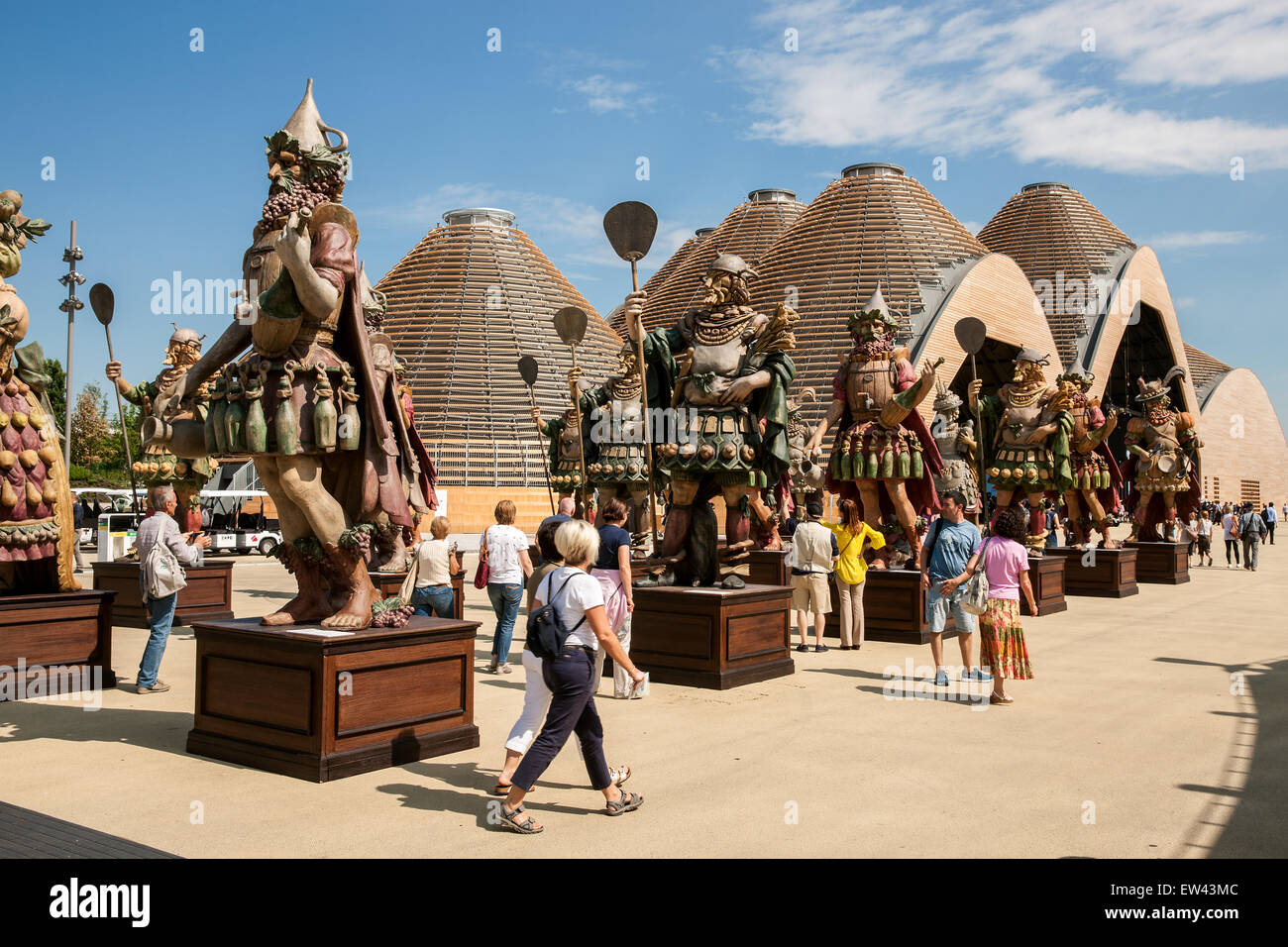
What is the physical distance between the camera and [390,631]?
17.0ft

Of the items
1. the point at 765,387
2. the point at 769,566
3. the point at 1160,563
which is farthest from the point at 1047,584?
the point at 765,387

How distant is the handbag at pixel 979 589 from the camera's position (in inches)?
271

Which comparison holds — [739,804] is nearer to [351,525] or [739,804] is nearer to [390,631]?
[390,631]

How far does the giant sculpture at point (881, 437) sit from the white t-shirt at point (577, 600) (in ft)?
20.8

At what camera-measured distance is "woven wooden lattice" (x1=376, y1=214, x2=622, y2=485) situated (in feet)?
117

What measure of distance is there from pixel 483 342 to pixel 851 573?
1225 inches

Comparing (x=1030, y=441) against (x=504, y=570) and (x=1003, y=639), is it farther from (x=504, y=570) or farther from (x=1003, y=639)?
(x=504, y=570)

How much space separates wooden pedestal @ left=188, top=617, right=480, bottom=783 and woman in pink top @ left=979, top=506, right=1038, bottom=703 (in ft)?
11.5

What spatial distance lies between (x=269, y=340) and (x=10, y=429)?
3.01m

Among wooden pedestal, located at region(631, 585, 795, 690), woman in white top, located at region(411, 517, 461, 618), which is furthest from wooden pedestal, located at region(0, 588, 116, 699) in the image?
wooden pedestal, located at region(631, 585, 795, 690)

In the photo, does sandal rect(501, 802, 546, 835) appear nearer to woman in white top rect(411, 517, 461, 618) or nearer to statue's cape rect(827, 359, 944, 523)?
→ woman in white top rect(411, 517, 461, 618)

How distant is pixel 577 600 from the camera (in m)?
4.21

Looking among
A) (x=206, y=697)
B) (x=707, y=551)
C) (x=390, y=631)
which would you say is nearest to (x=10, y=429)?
(x=206, y=697)

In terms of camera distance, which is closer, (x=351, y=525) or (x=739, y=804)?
(x=739, y=804)
